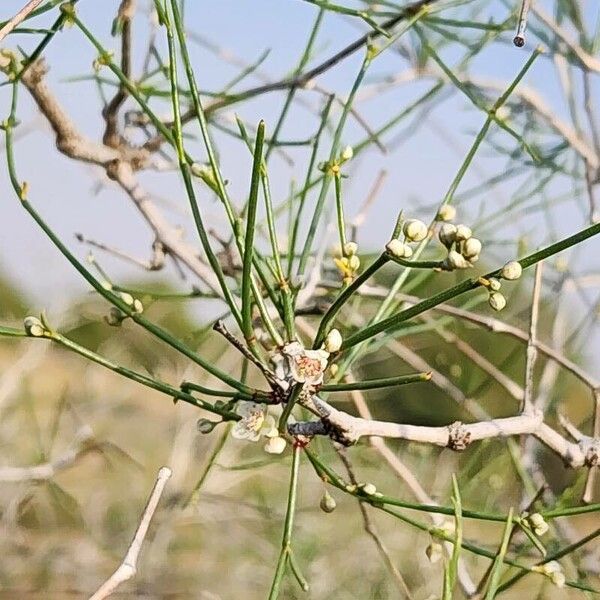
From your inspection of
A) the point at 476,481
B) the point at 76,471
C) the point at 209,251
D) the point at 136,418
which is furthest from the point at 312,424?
the point at 76,471

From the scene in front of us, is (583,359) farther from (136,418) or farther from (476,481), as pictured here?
(136,418)

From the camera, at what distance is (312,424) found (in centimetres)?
27

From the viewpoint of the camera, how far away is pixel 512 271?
0.22 metres

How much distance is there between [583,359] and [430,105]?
236 millimetres

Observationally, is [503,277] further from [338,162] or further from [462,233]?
[338,162]

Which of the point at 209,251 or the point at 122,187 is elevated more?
the point at 122,187

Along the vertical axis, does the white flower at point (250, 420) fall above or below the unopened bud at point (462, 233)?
below

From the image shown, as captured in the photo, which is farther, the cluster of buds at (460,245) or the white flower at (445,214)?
the white flower at (445,214)

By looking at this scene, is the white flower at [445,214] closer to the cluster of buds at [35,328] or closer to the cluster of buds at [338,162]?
the cluster of buds at [338,162]

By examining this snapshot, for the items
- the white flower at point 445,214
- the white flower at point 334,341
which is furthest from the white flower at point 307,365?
the white flower at point 445,214

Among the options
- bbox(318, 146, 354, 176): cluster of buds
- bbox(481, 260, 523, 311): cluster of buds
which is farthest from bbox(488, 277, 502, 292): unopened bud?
bbox(318, 146, 354, 176): cluster of buds

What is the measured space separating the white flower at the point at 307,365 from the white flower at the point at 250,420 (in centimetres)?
2

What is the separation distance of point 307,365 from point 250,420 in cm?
3

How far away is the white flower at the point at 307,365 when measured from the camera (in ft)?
0.82
